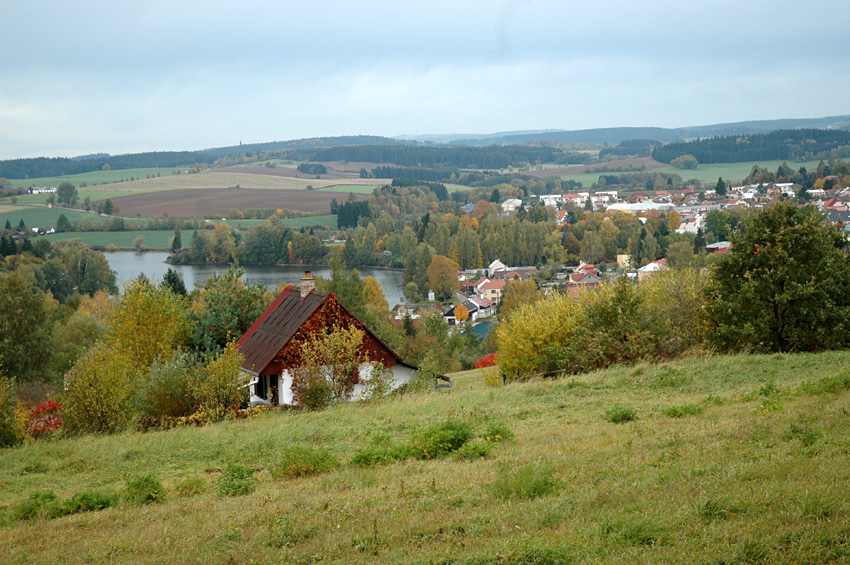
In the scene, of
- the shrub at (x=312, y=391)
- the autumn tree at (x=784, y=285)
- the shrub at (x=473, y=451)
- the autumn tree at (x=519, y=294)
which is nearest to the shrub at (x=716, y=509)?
the shrub at (x=473, y=451)

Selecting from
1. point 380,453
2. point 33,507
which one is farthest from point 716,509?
point 33,507

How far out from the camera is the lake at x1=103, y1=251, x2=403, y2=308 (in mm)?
103831

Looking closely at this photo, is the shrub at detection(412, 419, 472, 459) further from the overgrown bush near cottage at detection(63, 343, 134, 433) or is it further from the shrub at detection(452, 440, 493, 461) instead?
the overgrown bush near cottage at detection(63, 343, 134, 433)

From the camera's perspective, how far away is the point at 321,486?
908 centimetres

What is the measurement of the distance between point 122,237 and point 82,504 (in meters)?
153

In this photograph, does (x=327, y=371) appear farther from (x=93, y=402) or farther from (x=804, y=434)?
(x=804, y=434)

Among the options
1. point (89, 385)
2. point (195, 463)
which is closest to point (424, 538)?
point (195, 463)

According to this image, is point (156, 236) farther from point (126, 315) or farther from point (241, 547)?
point (241, 547)

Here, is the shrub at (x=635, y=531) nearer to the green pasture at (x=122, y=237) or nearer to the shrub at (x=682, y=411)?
the shrub at (x=682, y=411)

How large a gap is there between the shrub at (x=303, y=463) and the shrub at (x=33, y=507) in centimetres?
292

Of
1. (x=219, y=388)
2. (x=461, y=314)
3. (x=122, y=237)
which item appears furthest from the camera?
(x=122, y=237)

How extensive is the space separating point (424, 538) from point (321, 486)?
9.88ft

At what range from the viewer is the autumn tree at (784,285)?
62.1 feet

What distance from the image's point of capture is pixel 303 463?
399 inches
